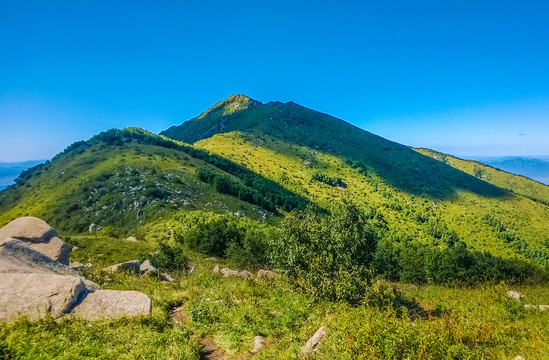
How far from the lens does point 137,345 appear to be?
27.0ft

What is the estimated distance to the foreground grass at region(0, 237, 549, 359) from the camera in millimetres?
7543

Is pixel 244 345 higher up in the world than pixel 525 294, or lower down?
higher up

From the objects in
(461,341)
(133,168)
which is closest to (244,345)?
(461,341)

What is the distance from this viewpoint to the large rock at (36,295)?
883 cm

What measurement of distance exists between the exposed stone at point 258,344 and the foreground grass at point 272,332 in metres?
0.17

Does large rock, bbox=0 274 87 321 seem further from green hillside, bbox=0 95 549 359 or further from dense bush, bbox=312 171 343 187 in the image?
dense bush, bbox=312 171 343 187

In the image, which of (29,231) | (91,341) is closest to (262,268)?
(29,231)

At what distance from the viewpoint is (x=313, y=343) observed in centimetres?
862

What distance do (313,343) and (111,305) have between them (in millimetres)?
7459

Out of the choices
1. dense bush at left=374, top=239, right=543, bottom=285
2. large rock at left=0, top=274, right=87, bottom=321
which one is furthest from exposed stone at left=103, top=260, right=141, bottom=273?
dense bush at left=374, top=239, right=543, bottom=285

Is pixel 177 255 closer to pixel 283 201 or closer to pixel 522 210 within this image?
pixel 283 201

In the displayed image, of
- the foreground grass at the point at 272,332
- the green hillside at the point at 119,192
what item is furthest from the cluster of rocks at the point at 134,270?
the green hillside at the point at 119,192

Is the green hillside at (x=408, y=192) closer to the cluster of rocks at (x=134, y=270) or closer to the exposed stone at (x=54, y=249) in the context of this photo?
the cluster of rocks at (x=134, y=270)

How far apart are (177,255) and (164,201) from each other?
3508cm
